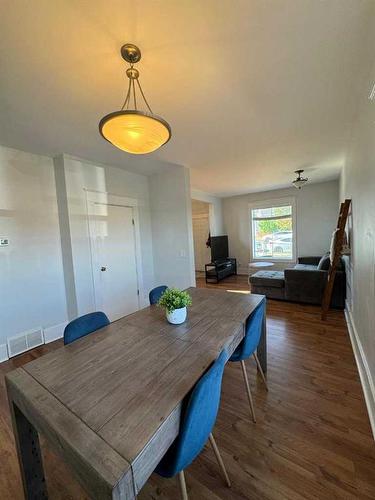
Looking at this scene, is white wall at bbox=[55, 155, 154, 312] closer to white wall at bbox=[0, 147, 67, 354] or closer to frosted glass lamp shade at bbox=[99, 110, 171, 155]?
white wall at bbox=[0, 147, 67, 354]

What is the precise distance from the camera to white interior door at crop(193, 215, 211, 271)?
7.23 m

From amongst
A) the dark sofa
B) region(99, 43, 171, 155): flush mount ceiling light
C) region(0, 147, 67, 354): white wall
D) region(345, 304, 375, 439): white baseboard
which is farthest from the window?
region(99, 43, 171, 155): flush mount ceiling light

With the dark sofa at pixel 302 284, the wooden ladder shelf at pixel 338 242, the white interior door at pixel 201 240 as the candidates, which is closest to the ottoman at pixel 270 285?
the dark sofa at pixel 302 284

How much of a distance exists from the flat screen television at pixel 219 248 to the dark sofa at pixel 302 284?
6.03ft

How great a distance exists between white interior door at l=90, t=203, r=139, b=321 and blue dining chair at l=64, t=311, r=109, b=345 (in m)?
1.77

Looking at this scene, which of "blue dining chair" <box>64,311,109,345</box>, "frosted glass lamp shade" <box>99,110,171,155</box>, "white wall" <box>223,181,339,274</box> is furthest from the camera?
"white wall" <box>223,181,339,274</box>

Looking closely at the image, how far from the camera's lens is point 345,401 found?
1.74 m

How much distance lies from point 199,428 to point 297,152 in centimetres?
362

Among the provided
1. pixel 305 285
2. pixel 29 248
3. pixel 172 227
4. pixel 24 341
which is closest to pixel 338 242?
pixel 305 285

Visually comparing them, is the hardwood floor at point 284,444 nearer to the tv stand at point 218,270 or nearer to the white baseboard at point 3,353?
the white baseboard at point 3,353

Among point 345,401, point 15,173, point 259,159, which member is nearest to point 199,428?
point 345,401

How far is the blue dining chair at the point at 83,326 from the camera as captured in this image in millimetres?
1465

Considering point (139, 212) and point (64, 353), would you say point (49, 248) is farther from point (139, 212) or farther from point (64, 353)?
point (64, 353)

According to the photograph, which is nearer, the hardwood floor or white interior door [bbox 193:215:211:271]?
the hardwood floor
